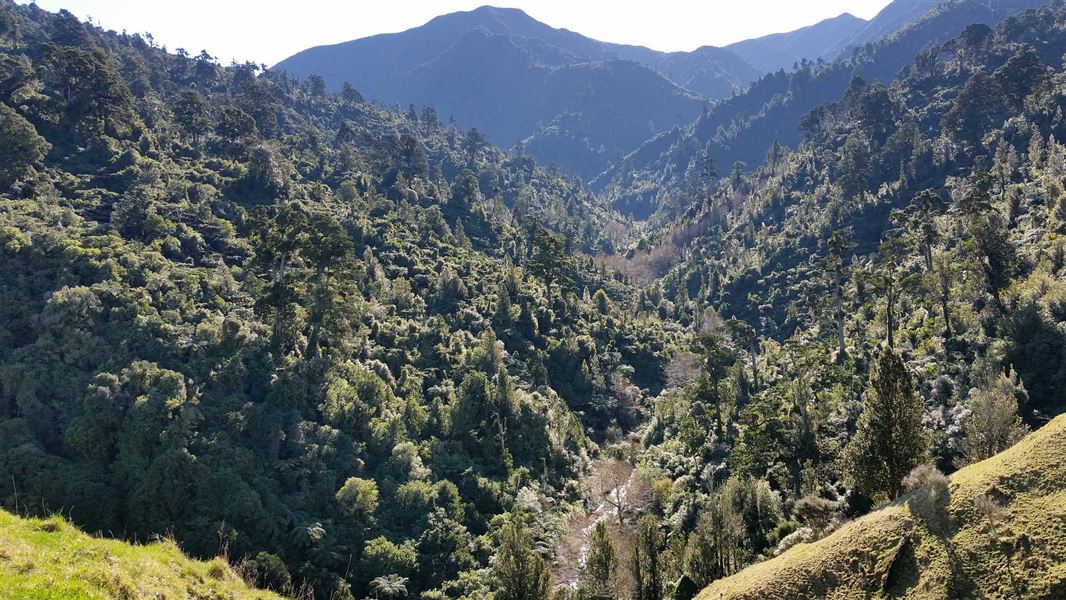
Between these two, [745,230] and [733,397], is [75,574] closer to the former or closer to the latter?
[733,397]

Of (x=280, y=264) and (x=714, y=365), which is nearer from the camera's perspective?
(x=714, y=365)

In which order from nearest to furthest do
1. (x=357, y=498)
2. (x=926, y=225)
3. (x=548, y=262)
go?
(x=357, y=498) < (x=926, y=225) < (x=548, y=262)

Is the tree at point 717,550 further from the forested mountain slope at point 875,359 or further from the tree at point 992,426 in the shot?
the tree at point 992,426

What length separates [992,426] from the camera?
31.0 m

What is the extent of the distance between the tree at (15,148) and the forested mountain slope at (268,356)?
10.2 inches

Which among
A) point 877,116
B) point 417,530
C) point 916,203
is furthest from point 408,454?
point 877,116

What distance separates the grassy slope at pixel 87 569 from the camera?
53.1 ft

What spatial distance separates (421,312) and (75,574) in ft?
179

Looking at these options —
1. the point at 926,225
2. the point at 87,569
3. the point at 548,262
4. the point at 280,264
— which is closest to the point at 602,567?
the point at 87,569

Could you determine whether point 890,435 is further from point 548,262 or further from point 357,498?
point 548,262

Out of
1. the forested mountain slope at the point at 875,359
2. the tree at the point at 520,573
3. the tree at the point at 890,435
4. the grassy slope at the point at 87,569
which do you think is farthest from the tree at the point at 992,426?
the grassy slope at the point at 87,569

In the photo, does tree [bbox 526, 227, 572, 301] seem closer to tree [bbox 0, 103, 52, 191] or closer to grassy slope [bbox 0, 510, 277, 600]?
tree [bbox 0, 103, 52, 191]

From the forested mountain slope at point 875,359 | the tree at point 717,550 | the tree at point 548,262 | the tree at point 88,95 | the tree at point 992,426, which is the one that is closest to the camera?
the forested mountain slope at point 875,359

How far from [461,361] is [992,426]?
47.3 meters
